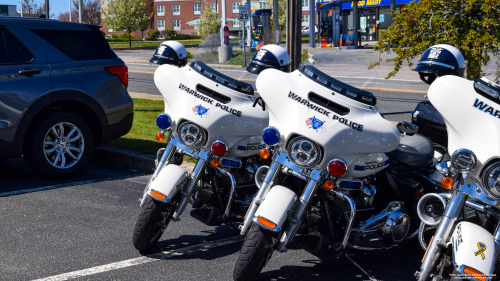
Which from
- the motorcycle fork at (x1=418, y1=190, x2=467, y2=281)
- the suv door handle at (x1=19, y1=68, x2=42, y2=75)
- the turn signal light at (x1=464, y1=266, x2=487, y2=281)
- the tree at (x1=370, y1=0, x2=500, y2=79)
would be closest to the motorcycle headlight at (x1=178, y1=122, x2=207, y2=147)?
the motorcycle fork at (x1=418, y1=190, x2=467, y2=281)

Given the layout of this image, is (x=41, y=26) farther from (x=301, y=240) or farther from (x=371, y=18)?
(x=371, y=18)

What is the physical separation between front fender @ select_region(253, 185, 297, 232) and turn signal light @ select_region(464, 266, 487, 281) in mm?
1113

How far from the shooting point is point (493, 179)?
116 inches

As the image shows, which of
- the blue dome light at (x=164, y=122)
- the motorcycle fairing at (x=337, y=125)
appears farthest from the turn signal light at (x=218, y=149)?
the motorcycle fairing at (x=337, y=125)

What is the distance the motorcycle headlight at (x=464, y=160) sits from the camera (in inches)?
116

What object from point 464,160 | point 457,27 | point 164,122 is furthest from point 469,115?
point 457,27

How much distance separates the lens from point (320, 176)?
3463 mm

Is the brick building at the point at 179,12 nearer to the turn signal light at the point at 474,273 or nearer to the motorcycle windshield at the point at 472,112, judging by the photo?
the motorcycle windshield at the point at 472,112

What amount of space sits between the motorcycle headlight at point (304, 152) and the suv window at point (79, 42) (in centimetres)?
392

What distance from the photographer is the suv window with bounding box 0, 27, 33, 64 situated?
19.2ft

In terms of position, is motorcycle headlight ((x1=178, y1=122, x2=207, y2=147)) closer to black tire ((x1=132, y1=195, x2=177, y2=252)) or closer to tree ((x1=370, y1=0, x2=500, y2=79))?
black tire ((x1=132, y1=195, x2=177, y2=252))

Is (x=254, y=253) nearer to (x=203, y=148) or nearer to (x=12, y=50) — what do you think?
(x=203, y=148)

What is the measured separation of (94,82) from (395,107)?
7.84 meters

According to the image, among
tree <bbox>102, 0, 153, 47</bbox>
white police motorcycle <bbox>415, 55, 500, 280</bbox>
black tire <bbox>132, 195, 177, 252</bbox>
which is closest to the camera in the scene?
white police motorcycle <bbox>415, 55, 500, 280</bbox>
